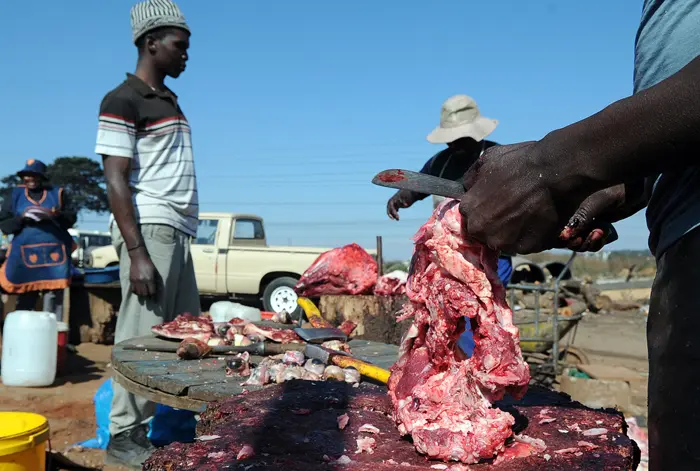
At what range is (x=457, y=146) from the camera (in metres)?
5.19

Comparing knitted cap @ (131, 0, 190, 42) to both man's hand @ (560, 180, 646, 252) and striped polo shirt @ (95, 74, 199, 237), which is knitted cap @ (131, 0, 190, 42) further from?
man's hand @ (560, 180, 646, 252)

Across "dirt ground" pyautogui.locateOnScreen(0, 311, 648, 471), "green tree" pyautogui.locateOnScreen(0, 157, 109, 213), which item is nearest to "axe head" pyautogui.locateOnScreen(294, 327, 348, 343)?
"dirt ground" pyautogui.locateOnScreen(0, 311, 648, 471)

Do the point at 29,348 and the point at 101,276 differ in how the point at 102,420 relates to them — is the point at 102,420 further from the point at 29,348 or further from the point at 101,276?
the point at 101,276

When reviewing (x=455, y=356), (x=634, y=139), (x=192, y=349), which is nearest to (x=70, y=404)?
(x=192, y=349)

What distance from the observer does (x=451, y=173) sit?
16.8 feet

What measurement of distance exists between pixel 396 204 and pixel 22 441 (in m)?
3.13

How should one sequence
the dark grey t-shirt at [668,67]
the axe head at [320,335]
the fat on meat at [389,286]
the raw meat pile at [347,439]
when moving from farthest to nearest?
the fat on meat at [389,286] → the axe head at [320,335] → the raw meat pile at [347,439] → the dark grey t-shirt at [668,67]

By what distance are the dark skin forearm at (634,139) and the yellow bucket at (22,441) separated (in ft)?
9.75

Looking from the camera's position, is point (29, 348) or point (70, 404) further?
point (29, 348)

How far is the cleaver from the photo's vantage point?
178 centimetres

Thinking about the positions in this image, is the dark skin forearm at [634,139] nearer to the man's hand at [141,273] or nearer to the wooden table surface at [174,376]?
the wooden table surface at [174,376]

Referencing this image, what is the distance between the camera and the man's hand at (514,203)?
1.44 m

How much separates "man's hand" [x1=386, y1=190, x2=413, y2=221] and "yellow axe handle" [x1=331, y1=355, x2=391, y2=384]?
2064 millimetres

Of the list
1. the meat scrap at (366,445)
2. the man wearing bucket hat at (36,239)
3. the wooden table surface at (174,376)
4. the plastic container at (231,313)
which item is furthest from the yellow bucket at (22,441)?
the man wearing bucket hat at (36,239)
